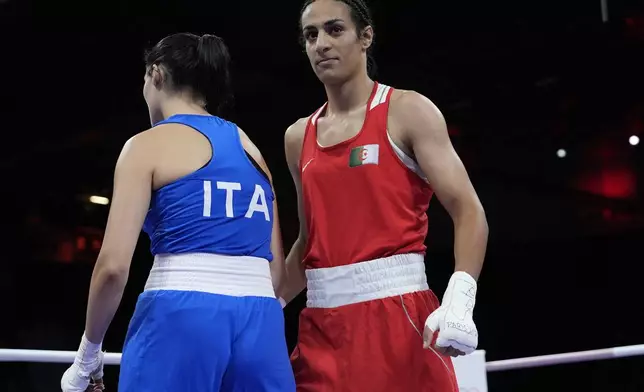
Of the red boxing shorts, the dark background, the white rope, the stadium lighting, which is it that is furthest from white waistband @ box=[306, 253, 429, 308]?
the stadium lighting

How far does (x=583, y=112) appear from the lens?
7.81 metres

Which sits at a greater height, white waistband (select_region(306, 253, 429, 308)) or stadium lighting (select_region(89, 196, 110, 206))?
stadium lighting (select_region(89, 196, 110, 206))

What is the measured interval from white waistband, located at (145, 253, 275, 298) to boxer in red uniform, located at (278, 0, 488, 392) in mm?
249

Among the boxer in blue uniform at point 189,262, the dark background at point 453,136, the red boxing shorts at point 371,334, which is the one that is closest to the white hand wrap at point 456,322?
the red boxing shorts at point 371,334

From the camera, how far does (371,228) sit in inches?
69.7

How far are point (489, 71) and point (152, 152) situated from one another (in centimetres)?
664

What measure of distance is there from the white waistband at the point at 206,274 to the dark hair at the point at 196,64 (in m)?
0.34

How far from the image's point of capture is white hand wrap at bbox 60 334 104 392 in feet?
5.25

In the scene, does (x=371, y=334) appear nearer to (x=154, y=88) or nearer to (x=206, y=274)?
(x=206, y=274)

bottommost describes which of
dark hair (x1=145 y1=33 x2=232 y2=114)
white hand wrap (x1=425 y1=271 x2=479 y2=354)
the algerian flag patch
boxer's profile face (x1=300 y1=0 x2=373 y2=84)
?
white hand wrap (x1=425 y1=271 x2=479 y2=354)

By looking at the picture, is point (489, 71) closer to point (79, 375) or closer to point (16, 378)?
point (16, 378)

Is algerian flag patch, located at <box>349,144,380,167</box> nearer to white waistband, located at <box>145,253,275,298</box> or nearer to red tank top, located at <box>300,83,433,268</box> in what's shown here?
red tank top, located at <box>300,83,433,268</box>

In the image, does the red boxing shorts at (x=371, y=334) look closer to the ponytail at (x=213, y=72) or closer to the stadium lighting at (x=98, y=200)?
the ponytail at (x=213, y=72)

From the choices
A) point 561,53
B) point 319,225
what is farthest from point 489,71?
point 319,225
